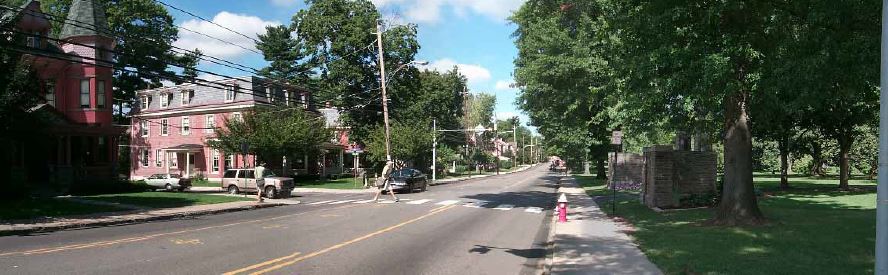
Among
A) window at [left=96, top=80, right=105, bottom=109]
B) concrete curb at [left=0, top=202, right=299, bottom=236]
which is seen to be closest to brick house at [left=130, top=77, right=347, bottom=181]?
window at [left=96, top=80, right=105, bottom=109]

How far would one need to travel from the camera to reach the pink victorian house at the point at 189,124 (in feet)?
153

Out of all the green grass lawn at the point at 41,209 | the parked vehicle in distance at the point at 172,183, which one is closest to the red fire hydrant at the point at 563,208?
the green grass lawn at the point at 41,209

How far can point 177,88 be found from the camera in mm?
51062

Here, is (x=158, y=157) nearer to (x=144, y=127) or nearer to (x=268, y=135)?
(x=144, y=127)

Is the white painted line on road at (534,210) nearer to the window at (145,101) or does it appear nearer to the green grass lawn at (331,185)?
the green grass lawn at (331,185)

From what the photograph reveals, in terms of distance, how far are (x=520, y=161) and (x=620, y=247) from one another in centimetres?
15190

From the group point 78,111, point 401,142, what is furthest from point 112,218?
point 401,142

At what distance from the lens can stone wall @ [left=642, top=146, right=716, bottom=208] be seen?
1828cm

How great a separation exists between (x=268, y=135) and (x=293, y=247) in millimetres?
26646

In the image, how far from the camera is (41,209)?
16.6 m

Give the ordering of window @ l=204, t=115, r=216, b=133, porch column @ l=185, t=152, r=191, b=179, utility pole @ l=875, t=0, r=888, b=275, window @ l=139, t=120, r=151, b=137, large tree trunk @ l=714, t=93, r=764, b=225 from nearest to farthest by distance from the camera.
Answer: utility pole @ l=875, t=0, r=888, b=275 → large tree trunk @ l=714, t=93, r=764, b=225 → window @ l=204, t=115, r=216, b=133 → porch column @ l=185, t=152, r=191, b=179 → window @ l=139, t=120, r=151, b=137

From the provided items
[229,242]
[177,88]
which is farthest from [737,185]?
[177,88]

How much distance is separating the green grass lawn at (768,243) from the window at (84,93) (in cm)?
2792

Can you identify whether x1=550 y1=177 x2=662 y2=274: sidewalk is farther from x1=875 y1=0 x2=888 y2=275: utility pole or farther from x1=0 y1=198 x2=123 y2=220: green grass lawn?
x1=0 y1=198 x2=123 y2=220: green grass lawn
